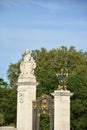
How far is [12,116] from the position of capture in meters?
45.1

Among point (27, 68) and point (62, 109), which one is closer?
point (62, 109)

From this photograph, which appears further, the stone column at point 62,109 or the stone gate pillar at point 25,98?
the stone gate pillar at point 25,98

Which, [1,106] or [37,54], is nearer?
[1,106]

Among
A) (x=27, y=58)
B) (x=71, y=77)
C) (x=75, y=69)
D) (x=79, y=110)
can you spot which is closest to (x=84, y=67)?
(x=75, y=69)

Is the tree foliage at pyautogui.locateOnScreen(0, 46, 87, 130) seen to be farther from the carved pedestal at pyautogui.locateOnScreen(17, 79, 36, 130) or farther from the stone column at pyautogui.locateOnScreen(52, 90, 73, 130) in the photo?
the stone column at pyautogui.locateOnScreen(52, 90, 73, 130)

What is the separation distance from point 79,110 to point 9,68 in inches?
646

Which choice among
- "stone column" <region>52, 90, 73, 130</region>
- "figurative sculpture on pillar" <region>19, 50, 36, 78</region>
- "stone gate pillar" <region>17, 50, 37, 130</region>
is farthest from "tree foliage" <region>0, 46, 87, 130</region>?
"stone column" <region>52, 90, 73, 130</region>

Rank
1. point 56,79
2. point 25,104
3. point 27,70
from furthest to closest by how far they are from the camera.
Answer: point 56,79, point 27,70, point 25,104

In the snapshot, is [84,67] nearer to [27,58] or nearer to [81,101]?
[81,101]

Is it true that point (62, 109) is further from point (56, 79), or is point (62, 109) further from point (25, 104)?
point (56, 79)

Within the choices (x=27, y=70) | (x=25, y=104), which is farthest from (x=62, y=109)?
(x=27, y=70)

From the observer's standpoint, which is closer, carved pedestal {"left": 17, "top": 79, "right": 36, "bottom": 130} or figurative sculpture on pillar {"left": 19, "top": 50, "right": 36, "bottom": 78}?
carved pedestal {"left": 17, "top": 79, "right": 36, "bottom": 130}

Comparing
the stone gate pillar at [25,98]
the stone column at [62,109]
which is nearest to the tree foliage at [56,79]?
the stone gate pillar at [25,98]

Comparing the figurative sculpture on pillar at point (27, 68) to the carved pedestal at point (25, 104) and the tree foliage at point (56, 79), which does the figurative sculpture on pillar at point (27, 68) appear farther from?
the tree foliage at point (56, 79)
